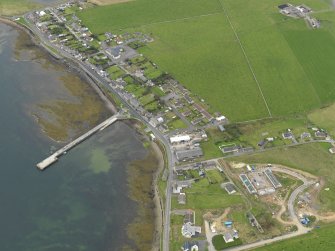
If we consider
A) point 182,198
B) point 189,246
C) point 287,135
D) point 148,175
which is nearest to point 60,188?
point 148,175

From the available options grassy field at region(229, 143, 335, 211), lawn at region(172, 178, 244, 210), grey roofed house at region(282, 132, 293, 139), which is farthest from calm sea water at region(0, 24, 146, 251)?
grey roofed house at region(282, 132, 293, 139)

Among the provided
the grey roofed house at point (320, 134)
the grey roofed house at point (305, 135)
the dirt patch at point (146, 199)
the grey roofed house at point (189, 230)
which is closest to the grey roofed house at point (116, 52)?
the dirt patch at point (146, 199)

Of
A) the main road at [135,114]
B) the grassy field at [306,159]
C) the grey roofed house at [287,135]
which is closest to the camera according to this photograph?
the main road at [135,114]

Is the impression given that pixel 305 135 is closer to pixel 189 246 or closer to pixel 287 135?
pixel 287 135

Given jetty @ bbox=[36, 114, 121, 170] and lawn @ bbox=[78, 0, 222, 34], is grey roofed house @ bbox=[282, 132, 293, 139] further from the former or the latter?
lawn @ bbox=[78, 0, 222, 34]

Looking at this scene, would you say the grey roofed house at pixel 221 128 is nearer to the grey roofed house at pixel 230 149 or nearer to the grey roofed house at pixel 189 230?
the grey roofed house at pixel 230 149

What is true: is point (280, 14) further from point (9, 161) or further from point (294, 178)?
point (9, 161)
